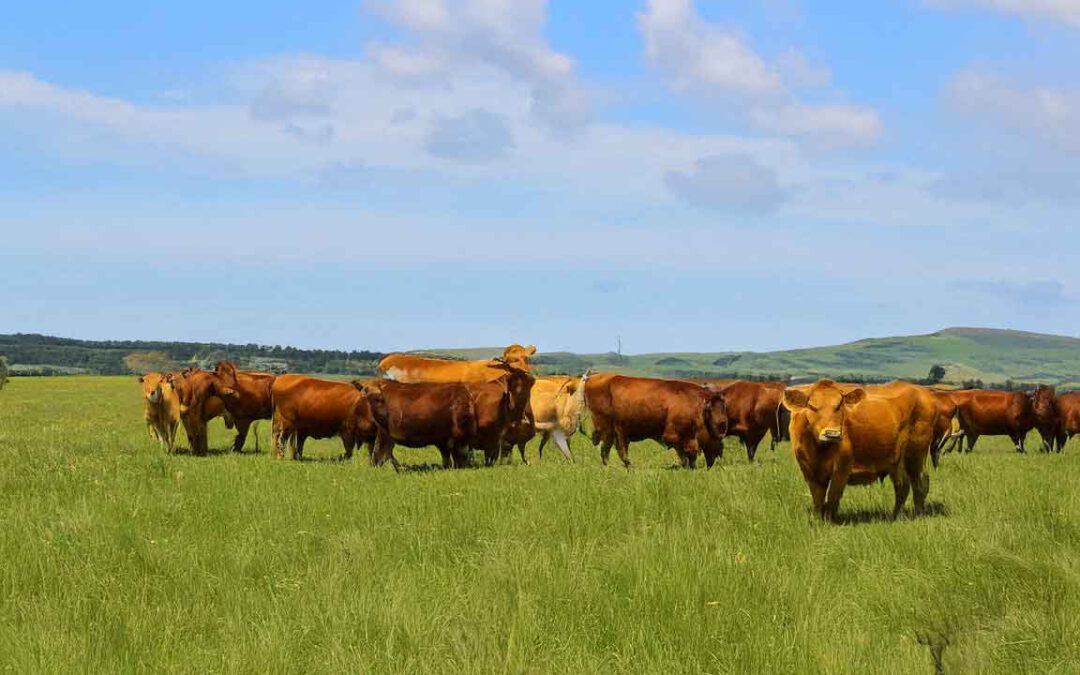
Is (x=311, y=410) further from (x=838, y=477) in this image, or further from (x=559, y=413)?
(x=838, y=477)

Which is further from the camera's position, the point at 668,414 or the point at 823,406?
the point at 668,414

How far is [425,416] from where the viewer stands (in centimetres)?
1672

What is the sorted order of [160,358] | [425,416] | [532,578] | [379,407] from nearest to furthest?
1. [532,578]
2. [425,416]
3. [379,407]
4. [160,358]

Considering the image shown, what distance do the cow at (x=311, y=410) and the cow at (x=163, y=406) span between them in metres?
2.03

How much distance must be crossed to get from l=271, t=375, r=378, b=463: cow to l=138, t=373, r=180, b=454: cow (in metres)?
2.03

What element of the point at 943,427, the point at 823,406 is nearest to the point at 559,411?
the point at 943,427

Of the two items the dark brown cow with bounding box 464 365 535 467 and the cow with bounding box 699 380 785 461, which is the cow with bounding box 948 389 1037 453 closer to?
the cow with bounding box 699 380 785 461

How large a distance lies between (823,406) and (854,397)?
592 millimetres

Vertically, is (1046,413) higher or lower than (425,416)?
lower

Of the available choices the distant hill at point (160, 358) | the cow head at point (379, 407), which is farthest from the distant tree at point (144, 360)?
the cow head at point (379, 407)

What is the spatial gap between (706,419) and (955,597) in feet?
32.6

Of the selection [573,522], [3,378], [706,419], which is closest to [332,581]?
[573,522]

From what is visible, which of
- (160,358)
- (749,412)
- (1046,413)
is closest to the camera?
(749,412)

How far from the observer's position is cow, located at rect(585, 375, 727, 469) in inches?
685
